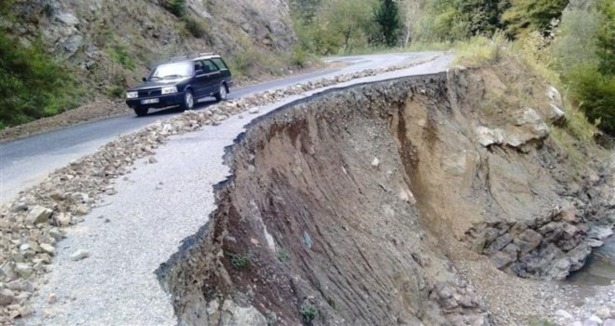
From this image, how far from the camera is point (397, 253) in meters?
13.0

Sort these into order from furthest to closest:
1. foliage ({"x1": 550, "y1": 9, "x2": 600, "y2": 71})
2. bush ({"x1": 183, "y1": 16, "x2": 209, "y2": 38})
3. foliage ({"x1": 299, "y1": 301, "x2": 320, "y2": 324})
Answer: bush ({"x1": 183, "y1": 16, "x2": 209, "y2": 38}) → foliage ({"x1": 550, "y1": 9, "x2": 600, "y2": 71}) → foliage ({"x1": 299, "y1": 301, "x2": 320, "y2": 324})

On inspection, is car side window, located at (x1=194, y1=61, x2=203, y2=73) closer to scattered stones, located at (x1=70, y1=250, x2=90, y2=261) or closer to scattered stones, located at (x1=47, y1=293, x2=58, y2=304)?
scattered stones, located at (x1=70, y1=250, x2=90, y2=261)

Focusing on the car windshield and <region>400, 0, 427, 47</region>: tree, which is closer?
the car windshield

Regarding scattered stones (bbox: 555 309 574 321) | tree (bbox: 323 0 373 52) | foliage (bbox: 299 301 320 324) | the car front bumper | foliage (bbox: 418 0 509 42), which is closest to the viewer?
foliage (bbox: 299 301 320 324)

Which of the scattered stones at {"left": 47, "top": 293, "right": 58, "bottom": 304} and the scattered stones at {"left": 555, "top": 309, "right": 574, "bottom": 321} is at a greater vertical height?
the scattered stones at {"left": 47, "top": 293, "right": 58, "bottom": 304}

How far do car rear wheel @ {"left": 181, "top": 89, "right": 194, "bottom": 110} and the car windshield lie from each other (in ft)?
2.25

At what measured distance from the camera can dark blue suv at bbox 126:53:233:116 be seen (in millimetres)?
17047

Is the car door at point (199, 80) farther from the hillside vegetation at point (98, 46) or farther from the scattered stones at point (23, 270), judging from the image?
the scattered stones at point (23, 270)

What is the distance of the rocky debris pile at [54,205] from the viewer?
5.79 meters

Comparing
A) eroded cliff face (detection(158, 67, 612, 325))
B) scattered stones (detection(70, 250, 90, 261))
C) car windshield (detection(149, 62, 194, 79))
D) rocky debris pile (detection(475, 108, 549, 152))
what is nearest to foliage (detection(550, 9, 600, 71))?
eroded cliff face (detection(158, 67, 612, 325))

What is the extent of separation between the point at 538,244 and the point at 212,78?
1073 cm

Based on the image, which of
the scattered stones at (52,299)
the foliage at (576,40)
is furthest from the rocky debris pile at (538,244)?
the scattered stones at (52,299)

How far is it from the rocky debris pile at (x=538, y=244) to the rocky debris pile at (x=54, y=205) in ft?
26.7

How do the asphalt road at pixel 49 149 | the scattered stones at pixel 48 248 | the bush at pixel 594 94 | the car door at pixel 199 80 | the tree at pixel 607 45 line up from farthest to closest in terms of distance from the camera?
the tree at pixel 607 45 < the bush at pixel 594 94 < the car door at pixel 199 80 < the asphalt road at pixel 49 149 < the scattered stones at pixel 48 248
